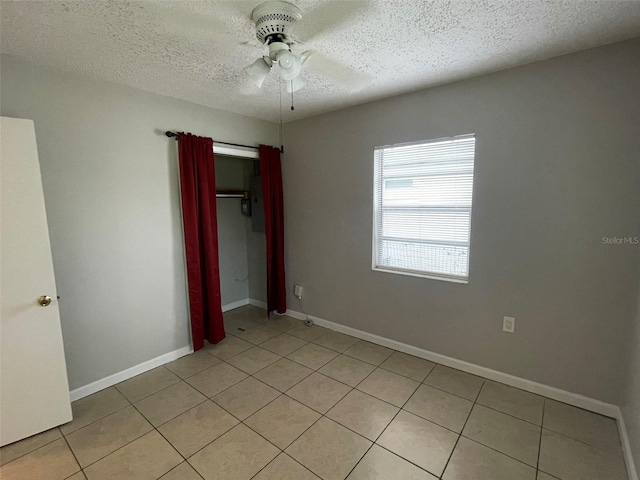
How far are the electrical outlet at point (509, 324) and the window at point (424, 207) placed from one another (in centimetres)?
41

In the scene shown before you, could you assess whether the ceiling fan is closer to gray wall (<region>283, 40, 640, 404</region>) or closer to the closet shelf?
gray wall (<region>283, 40, 640, 404</region>)

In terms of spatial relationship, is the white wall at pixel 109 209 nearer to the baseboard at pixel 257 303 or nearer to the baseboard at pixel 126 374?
the baseboard at pixel 126 374

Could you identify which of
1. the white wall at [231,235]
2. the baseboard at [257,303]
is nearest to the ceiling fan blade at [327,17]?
the white wall at [231,235]

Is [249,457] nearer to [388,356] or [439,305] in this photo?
[388,356]

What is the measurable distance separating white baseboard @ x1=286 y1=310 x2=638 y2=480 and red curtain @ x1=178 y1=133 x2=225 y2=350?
1.47 meters

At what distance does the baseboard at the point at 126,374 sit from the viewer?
7.54 ft

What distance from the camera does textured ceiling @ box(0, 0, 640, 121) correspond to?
1.48 meters

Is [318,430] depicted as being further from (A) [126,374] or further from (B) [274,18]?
(B) [274,18]

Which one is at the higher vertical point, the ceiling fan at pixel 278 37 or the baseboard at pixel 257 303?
the ceiling fan at pixel 278 37

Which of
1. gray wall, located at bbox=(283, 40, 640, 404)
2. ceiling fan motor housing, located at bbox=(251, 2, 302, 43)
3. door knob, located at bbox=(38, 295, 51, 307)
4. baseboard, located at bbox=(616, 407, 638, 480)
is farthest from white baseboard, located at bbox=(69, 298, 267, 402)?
baseboard, located at bbox=(616, 407, 638, 480)

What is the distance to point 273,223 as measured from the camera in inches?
144

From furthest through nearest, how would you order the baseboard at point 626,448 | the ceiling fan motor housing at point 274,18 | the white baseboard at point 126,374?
the white baseboard at point 126,374 → the baseboard at point 626,448 → the ceiling fan motor housing at point 274,18

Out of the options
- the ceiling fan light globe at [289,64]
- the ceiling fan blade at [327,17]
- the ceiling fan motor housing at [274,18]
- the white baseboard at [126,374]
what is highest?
the ceiling fan blade at [327,17]

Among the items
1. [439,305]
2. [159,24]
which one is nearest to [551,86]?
[439,305]
